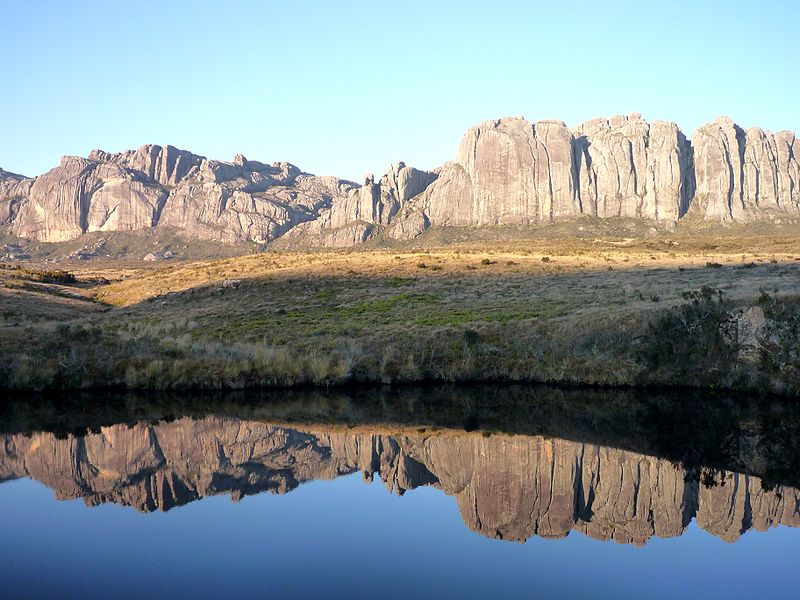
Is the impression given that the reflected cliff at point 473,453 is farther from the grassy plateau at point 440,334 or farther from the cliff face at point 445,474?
the grassy plateau at point 440,334

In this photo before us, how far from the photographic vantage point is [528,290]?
1950 inches

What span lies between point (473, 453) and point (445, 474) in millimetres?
1805

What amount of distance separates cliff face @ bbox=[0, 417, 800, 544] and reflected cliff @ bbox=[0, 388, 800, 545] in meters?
0.06

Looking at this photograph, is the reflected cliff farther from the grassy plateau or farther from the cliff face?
the grassy plateau

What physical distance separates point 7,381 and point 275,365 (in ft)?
35.9

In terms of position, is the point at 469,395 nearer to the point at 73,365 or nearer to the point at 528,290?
the point at 73,365

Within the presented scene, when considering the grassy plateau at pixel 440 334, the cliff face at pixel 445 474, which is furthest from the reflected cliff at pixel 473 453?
the grassy plateau at pixel 440 334

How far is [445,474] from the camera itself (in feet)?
57.7

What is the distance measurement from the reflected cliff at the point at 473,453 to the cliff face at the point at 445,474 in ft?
0.18

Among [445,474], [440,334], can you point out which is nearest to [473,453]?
[445,474]

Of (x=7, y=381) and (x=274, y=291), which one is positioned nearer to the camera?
(x=7, y=381)

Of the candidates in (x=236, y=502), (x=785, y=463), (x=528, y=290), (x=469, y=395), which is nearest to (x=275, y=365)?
(x=469, y=395)

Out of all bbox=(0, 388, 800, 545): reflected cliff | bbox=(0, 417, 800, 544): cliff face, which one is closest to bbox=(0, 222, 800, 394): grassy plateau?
bbox=(0, 388, 800, 545): reflected cliff

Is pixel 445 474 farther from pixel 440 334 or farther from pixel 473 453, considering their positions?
pixel 440 334
